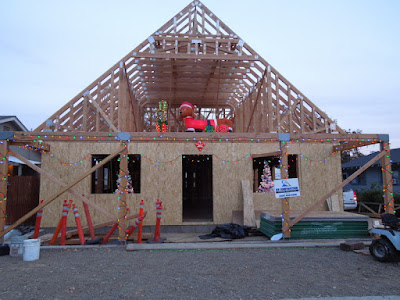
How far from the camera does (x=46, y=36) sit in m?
16.0

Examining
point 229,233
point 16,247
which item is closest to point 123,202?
point 16,247

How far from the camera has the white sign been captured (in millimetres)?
8555

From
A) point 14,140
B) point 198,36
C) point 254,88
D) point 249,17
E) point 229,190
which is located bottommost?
point 229,190

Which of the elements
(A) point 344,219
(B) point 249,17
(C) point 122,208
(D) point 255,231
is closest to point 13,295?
(C) point 122,208

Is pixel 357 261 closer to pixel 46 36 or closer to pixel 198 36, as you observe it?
pixel 198 36

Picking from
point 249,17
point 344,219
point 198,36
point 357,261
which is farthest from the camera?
point 249,17

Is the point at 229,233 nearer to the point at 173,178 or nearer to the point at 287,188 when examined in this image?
the point at 287,188

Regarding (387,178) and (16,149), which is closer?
(387,178)

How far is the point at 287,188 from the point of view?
8.60m

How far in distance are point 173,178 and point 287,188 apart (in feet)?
13.7

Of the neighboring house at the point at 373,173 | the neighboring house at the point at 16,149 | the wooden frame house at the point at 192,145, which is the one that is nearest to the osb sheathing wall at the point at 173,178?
the wooden frame house at the point at 192,145

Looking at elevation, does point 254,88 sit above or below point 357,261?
above

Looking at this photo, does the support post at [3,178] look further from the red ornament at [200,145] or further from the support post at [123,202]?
the red ornament at [200,145]

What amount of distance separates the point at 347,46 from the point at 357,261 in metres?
11.8
